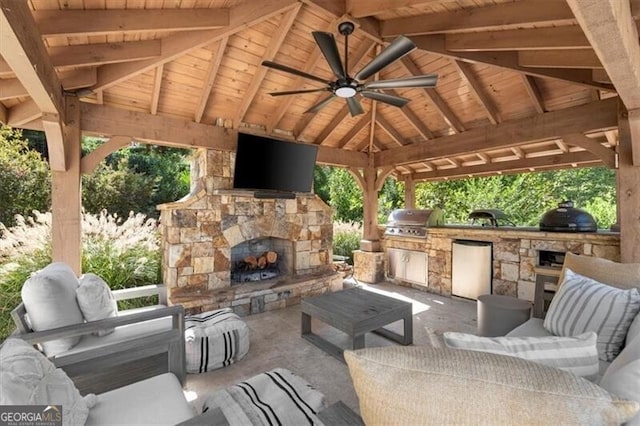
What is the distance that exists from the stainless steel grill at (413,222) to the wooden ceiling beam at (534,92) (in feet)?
7.58

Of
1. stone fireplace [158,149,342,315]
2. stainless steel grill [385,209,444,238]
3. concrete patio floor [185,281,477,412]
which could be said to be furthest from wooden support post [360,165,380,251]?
concrete patio floor [185,281,477,412]

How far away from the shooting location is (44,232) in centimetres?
404

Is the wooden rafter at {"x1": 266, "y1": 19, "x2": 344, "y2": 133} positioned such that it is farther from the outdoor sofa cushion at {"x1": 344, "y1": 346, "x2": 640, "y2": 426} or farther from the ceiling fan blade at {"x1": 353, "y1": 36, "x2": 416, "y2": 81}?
the outdoor sofa cushion at {"x1": 344, "y1": 346, "x2": 640, "y2": 426}

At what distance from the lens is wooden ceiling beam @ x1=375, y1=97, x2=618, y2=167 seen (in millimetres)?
3719

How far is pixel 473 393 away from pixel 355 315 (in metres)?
2.14

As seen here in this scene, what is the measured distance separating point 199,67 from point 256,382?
368cm

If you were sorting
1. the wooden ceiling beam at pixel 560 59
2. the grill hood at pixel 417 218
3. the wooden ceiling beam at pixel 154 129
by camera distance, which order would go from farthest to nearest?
the grill hood at pixel 417 218 < the wooden ceiling beam at pixel 154 129 < the wooden ceiling beam at pixel 560 59

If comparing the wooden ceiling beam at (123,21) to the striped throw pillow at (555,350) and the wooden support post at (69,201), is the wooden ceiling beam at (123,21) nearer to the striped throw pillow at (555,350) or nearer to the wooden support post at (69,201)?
the wooden support post at (69,201)

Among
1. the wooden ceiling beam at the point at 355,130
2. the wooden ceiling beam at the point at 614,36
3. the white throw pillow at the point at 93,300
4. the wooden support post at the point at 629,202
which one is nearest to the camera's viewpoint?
the wooden ceiling beam at the point at 614,36

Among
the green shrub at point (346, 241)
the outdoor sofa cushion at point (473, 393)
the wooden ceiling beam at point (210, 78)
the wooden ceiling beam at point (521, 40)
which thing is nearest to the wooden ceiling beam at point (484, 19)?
the wooden ceiling beam at point (521, 40)

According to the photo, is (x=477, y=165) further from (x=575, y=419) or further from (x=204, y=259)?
(x=575, y=419)

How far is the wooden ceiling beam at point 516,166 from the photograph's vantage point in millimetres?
5648

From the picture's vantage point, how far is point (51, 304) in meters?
2.00

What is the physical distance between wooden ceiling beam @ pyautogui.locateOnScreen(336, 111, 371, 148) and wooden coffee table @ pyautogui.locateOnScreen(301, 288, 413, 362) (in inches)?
129
